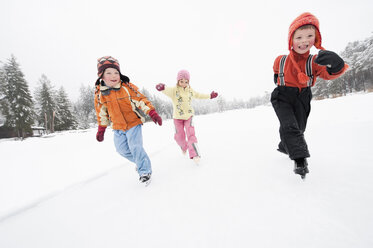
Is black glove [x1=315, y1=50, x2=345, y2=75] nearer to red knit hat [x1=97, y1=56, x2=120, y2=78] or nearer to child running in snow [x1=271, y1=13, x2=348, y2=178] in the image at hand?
child running in snow [x1=271, y1=13, x2=348, y2=178]

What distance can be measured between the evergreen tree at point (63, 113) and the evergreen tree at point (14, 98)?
549 cm

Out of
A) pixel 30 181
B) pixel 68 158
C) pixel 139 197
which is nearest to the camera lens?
pixel 139 197

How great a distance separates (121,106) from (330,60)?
258cm

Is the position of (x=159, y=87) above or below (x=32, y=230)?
above

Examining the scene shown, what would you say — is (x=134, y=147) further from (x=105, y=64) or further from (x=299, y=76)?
(x=299, y=76)

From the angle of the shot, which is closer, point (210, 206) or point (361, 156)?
point (210, 206)

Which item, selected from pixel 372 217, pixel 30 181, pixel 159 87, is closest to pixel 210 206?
pixel 372 217

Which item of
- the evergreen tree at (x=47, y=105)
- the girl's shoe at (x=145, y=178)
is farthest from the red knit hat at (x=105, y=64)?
the evergreen tree at (x=47, y=105)

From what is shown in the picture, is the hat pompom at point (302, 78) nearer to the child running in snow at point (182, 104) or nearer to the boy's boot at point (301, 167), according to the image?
the boy's boot at point (301, 167)

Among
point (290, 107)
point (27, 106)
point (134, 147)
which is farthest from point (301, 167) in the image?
point (27, 106)

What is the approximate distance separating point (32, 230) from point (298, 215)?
2.30 m

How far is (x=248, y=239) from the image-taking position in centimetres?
97

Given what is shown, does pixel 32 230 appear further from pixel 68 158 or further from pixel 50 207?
pixel 68 158

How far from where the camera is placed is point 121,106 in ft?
7.77
